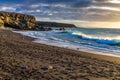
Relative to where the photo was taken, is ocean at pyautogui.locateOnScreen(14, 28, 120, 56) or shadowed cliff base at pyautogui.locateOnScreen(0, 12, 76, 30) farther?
shadowed cliff base at pyautogui.locateOnScreen(0, 12, 76, 30)

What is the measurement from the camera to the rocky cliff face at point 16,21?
84.3 metres

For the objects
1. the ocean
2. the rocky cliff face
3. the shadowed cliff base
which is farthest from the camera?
the shadowed cliff base

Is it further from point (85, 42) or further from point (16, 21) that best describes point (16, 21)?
point (85, 42)

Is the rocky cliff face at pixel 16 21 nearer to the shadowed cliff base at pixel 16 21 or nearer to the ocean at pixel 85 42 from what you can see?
the shadowed cliff base at pixel 16 21

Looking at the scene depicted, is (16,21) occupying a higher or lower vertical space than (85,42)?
lower

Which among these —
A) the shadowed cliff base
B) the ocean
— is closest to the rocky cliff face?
the shadowed cliff base

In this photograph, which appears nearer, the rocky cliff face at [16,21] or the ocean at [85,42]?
the ocean at [85,42]

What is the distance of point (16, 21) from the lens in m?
90.8

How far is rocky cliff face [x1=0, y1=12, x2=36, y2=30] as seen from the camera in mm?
84275

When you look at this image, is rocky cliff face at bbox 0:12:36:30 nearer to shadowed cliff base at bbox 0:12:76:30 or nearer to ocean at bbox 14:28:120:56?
shadowed cliff base at bbox 0:12:76:30

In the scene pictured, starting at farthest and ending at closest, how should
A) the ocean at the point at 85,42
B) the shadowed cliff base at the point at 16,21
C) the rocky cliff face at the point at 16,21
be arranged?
1. the shadowed cliff base at the point at 16,21
2. the rocky cliff face at the point at 16,21
3. the ocean at the point at 85,42

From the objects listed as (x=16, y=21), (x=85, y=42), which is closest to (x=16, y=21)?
(x=16, y=21)

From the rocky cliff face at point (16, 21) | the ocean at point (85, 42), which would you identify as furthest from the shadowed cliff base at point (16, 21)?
the ocean at point (85, 42)

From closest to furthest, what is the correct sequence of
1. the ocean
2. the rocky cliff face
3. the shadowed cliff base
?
1. the ocean
2. the rocky cliff face
3. the shadowed cliff base
